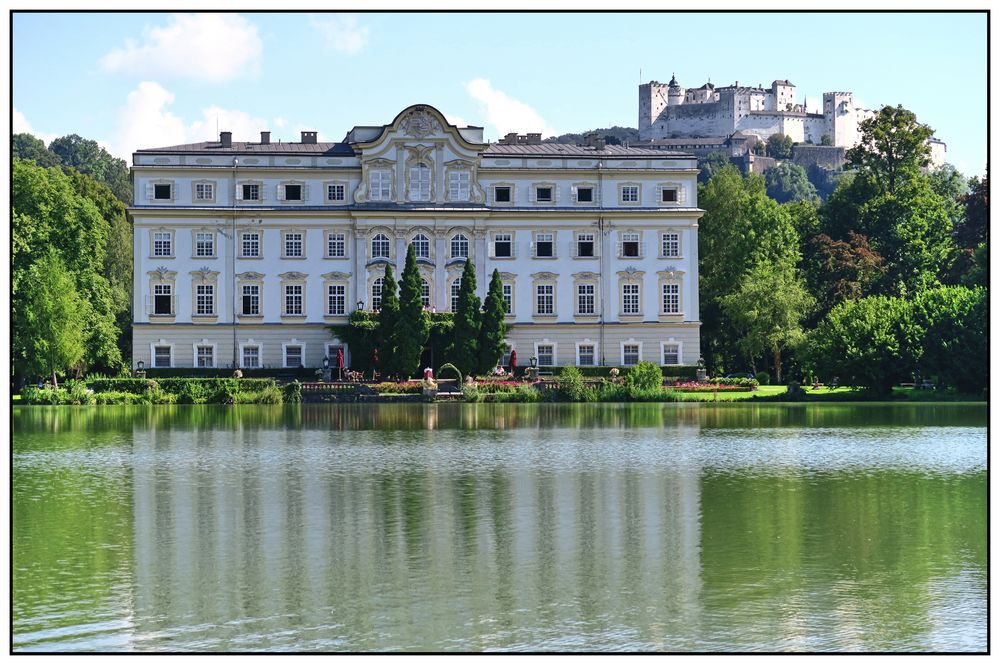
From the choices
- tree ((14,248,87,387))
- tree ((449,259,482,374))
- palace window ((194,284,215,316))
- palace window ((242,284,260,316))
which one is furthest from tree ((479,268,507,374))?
tree ((14,248,87,387))

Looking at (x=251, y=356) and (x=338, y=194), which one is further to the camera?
(x=338, y=194)

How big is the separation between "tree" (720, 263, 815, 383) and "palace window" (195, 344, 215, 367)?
22.0m

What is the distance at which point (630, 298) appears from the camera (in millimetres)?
67312

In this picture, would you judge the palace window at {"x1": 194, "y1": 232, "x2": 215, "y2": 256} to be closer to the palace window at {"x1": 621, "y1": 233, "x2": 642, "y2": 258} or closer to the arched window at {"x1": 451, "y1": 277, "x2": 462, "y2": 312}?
the arched window at {"x1": 451, "y1": 277, "x2": 462, "y2": 312}

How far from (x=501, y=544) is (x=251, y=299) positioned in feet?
155

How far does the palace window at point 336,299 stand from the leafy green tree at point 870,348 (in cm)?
2096

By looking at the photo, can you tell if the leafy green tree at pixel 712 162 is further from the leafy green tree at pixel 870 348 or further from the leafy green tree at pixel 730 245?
the leafy green tree at pixel 870 348

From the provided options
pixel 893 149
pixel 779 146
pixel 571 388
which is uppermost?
pixel 779 146

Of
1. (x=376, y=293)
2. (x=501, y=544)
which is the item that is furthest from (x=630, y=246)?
(x=501, y=544)

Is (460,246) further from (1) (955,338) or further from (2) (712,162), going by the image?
(2) (712,162)

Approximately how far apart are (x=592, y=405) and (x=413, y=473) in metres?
25.6

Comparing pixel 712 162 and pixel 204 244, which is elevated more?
pixel 712 162

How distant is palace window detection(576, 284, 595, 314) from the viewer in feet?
220

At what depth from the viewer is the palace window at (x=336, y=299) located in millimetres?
66375
